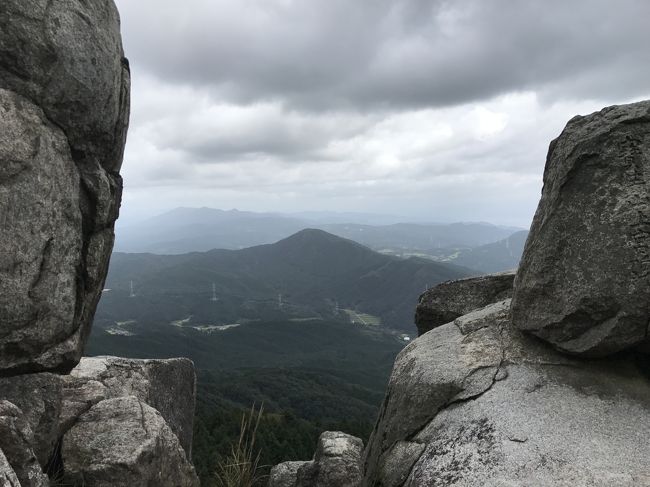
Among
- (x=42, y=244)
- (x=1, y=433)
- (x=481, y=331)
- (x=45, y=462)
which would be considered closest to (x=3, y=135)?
(x=42, y=244)

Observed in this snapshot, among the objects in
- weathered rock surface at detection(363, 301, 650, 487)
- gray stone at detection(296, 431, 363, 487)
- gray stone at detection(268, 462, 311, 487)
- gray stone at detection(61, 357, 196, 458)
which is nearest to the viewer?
weathered rock surface at detection(363, 301, 650, 487)

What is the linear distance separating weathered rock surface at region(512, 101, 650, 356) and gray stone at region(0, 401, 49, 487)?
27.5 ft

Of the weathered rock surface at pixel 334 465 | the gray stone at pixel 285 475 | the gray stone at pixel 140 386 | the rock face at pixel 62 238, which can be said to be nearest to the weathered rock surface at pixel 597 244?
the rock face at pixel 62 238

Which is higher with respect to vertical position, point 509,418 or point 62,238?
point 62,238

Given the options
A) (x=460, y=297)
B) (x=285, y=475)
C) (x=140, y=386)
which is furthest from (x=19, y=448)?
(x=285, y=475)

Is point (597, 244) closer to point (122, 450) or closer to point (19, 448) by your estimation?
point (122, 450)

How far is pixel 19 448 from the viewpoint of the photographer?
719cm

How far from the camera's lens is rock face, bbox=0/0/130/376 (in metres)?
9.07

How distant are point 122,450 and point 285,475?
14.0m

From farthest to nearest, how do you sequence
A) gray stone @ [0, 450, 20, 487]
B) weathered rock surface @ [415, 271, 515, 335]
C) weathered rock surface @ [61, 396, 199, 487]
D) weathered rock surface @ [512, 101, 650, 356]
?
1. weathered rock surface @ [415, 271, 515, 335]
2. weathered rock surface @ [61, 396, 199, 487]
3. weathered rock surface @ [512, 101, 650, 356]
4. gray stone @ [0, 450, 20, 487]

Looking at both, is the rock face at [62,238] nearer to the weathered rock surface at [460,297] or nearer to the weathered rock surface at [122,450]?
the weathered rock surface at [122,450]

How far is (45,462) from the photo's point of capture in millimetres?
9109

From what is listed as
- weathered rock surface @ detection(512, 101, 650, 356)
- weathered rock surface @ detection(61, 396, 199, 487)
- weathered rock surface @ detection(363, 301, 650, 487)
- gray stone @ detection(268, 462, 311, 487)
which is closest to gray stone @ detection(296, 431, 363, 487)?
gray stone @ detection(268, 462, 311, 487)

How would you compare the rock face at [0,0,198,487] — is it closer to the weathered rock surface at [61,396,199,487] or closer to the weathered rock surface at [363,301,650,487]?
the weathered rock surface at [61,396,199,487]
